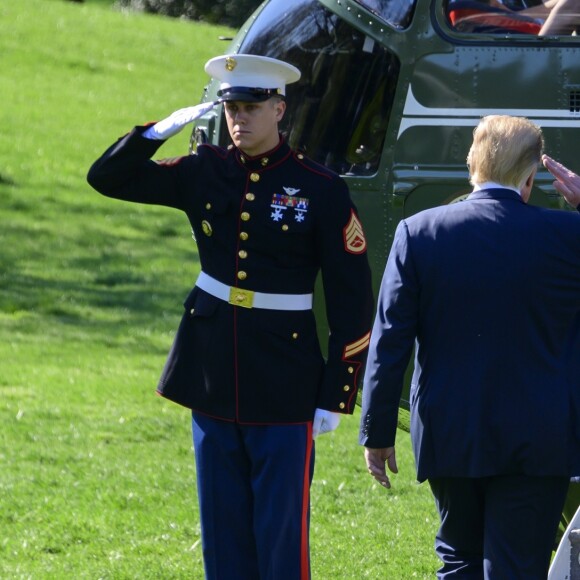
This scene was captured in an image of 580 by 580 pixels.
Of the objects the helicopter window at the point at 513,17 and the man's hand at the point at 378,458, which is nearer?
the man's hand at the point at 378,458

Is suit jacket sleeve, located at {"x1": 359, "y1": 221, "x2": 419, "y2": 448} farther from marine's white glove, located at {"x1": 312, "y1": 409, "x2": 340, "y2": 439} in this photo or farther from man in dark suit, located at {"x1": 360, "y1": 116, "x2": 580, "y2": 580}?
marine's white glove, located at {"x1": 312, "y1": 409, "x2": 340, "y2": 439}

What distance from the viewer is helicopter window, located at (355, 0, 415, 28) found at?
16.8 feet

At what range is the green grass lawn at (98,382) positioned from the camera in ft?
18.6

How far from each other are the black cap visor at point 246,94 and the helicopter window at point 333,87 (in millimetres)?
1246

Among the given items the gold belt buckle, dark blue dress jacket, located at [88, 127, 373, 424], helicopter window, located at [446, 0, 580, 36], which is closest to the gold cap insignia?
dark blue dress jacket, located at [88, 127, 373, 424]

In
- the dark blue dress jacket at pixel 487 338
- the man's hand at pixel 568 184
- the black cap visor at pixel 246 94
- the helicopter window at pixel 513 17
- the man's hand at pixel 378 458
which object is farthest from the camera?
the helicopter window at pixel 513 17

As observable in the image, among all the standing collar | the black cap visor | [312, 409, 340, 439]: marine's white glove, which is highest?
the black cap visor

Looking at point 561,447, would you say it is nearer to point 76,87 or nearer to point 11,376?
point 11,376

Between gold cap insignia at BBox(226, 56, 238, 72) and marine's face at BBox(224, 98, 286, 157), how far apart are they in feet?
0.45

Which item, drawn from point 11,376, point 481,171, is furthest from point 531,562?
point 11,376

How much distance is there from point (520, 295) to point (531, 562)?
73 cm

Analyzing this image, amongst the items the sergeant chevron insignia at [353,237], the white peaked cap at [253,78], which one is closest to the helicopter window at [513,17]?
the white peaked cap at [253,78]

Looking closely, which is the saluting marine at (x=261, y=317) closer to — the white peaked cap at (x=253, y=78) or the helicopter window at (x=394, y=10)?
the white peaked cap at (x=253, y=78)

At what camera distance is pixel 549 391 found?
136 inches
